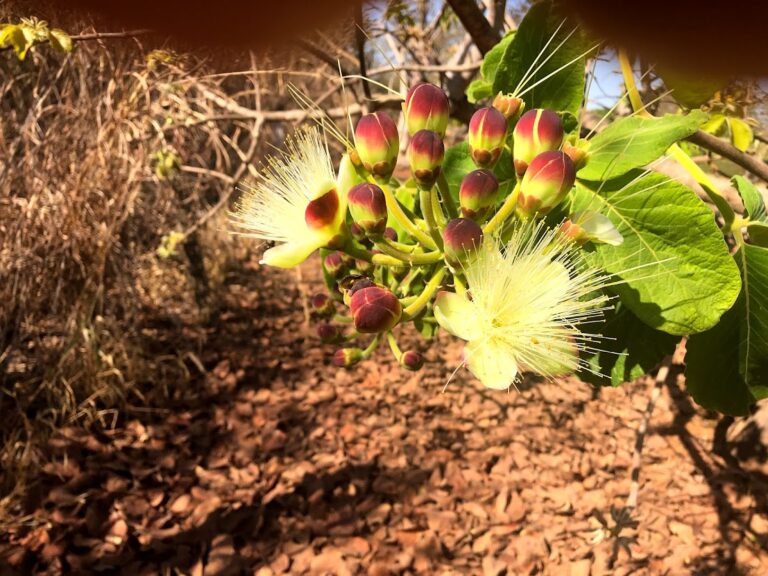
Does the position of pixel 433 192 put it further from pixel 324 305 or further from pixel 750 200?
pixel 750 200

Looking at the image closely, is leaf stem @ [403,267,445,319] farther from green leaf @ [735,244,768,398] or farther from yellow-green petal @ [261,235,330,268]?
green leaf @ [735,244,768,398]

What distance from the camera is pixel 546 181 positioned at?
0.74 m

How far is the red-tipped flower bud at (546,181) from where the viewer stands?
0.74m

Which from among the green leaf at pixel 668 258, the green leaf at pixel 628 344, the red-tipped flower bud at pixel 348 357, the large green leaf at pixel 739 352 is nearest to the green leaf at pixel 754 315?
the large green leaf at pixel 739 352

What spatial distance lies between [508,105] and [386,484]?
259 cm

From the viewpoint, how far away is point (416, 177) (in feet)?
2.67

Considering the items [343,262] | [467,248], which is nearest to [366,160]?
[467,248]

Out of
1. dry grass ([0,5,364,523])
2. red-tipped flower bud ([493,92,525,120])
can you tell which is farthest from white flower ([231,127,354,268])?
dry grass ([0,5,364,523])

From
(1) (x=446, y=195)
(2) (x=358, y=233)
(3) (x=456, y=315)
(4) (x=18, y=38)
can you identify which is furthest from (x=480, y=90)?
(4) (x=18, y=38)

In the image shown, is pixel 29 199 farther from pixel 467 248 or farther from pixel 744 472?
pixel 744 472

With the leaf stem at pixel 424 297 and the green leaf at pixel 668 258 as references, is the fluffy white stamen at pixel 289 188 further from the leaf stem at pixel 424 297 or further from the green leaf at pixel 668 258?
the green leaf at pixel 668 258

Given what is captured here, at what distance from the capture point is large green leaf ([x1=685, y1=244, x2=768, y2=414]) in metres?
1.00

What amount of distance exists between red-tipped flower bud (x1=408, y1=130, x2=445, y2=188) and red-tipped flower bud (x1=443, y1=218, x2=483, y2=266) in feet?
0.32

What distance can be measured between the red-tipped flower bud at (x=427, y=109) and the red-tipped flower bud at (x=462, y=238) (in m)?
0.17
